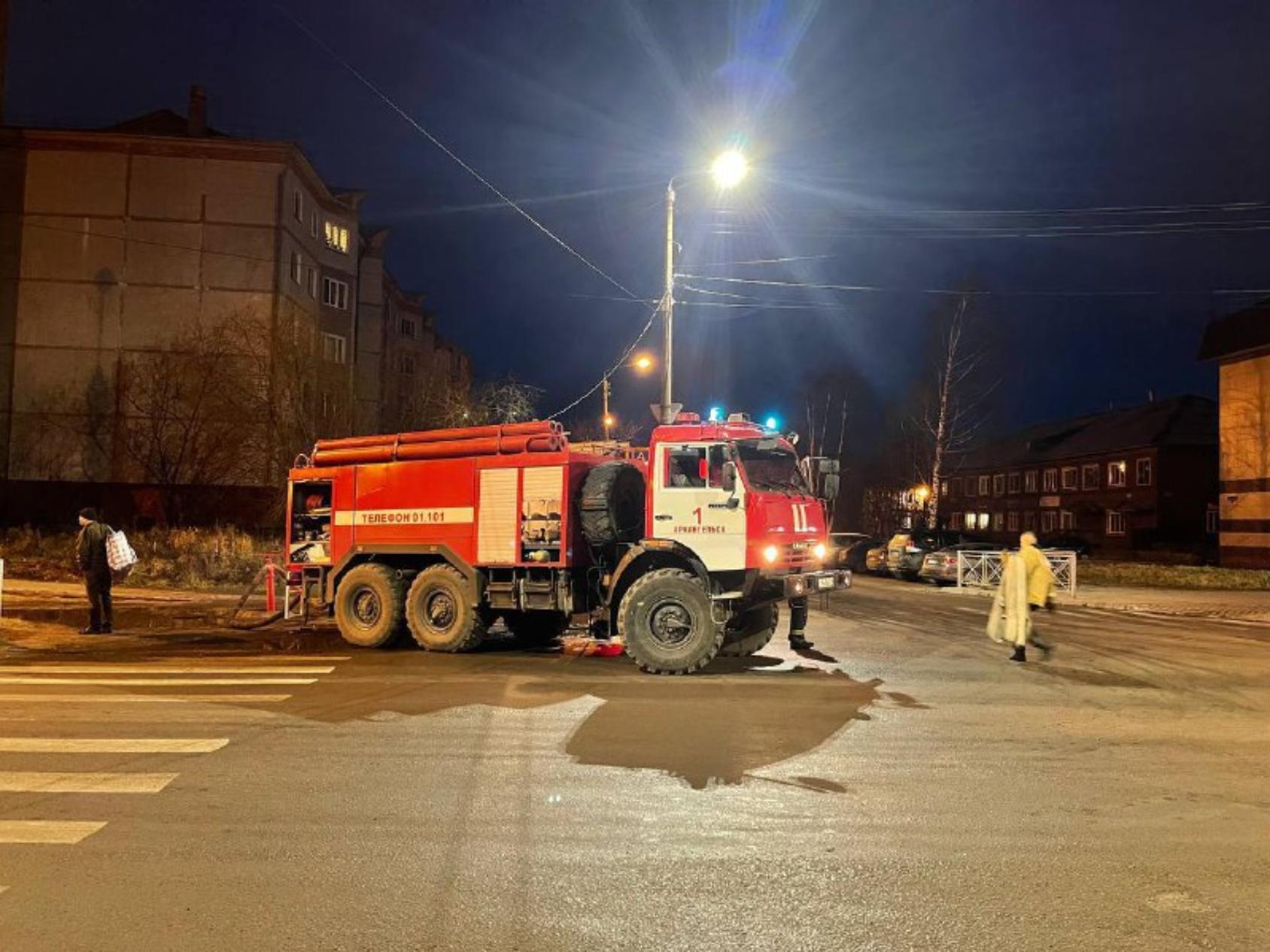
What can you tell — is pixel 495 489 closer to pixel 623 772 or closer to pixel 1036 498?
pixel 623 772

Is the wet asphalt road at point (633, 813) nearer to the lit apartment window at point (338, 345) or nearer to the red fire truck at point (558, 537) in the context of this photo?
the red fire truck at point (558, 537)

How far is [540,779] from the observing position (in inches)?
256

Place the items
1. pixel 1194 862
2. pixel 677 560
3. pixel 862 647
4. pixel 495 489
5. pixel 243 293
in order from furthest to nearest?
1. pixel 243 293
2. pixel 862 647
3. pixel 495 489
4. pixel 677 560
5. pixel 1194 862

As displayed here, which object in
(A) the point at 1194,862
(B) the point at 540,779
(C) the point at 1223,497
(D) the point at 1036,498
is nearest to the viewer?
(A) the point at 1194,862

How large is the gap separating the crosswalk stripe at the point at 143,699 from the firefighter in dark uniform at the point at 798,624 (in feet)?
21.8

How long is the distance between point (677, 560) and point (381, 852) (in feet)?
21.7

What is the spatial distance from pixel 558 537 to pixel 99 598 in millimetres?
7315

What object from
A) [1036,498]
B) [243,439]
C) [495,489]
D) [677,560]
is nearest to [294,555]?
[495,489]

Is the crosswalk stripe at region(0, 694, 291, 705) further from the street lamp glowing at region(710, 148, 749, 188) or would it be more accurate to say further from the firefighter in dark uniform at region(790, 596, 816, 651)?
the street lamp glowing at region(710, 148, 749, 188)

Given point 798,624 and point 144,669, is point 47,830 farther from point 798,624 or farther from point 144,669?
point 798,624

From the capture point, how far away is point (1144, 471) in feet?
166

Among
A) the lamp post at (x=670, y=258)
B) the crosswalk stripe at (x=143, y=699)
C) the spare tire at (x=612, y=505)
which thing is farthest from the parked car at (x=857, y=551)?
the crosswalk stripe at (x=143, y=699)

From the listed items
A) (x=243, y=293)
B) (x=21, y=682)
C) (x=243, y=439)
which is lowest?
(x=21, y=682)

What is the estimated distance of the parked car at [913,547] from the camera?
102 feet
